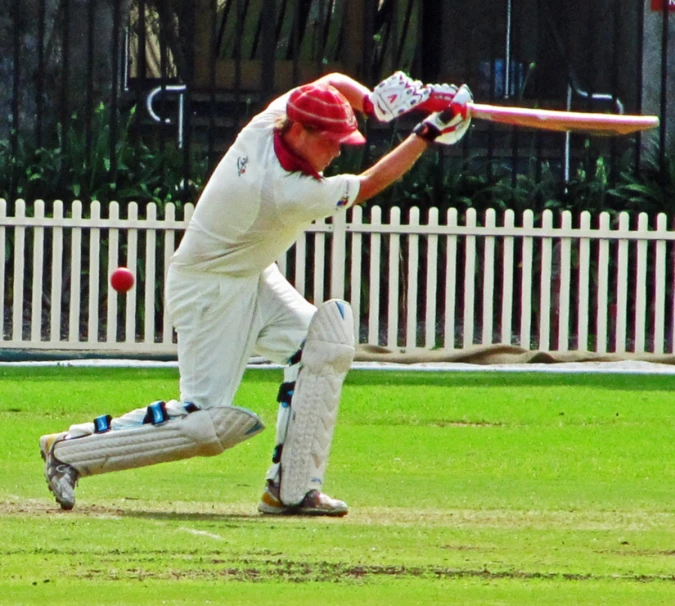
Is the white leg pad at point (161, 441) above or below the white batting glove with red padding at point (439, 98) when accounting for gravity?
below

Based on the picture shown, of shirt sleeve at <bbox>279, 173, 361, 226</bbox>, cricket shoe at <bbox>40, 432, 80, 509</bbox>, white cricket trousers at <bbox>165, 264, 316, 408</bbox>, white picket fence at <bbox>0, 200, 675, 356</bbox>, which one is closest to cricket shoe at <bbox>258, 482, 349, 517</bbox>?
white cricket trousers at <bbox>165, 264, 316, 408</bbox>

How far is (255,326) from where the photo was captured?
640 cm

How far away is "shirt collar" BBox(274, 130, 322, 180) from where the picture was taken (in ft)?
20.1

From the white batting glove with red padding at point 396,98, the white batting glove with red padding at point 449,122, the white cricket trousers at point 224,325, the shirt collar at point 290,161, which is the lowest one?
the white cricket trousers at point 224,325

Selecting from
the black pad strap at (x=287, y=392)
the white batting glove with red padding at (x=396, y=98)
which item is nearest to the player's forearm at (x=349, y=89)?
the white batting glove with red padding at (x=396, y=98)

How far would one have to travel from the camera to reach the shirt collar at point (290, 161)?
6.13 metres

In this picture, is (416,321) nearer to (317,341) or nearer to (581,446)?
(581,446)

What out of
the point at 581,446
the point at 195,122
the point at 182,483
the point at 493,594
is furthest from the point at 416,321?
the point at 493,594

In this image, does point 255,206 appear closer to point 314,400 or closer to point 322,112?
point 322,112

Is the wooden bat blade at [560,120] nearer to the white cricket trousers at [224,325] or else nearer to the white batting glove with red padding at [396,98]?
the white batting glove with red padding at [396,98]

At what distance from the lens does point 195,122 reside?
52.7 feet

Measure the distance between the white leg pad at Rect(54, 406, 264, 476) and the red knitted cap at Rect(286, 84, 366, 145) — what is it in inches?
42.5

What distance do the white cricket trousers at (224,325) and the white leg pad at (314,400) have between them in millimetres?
86

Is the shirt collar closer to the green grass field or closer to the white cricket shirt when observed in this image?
the white cricket shirt
